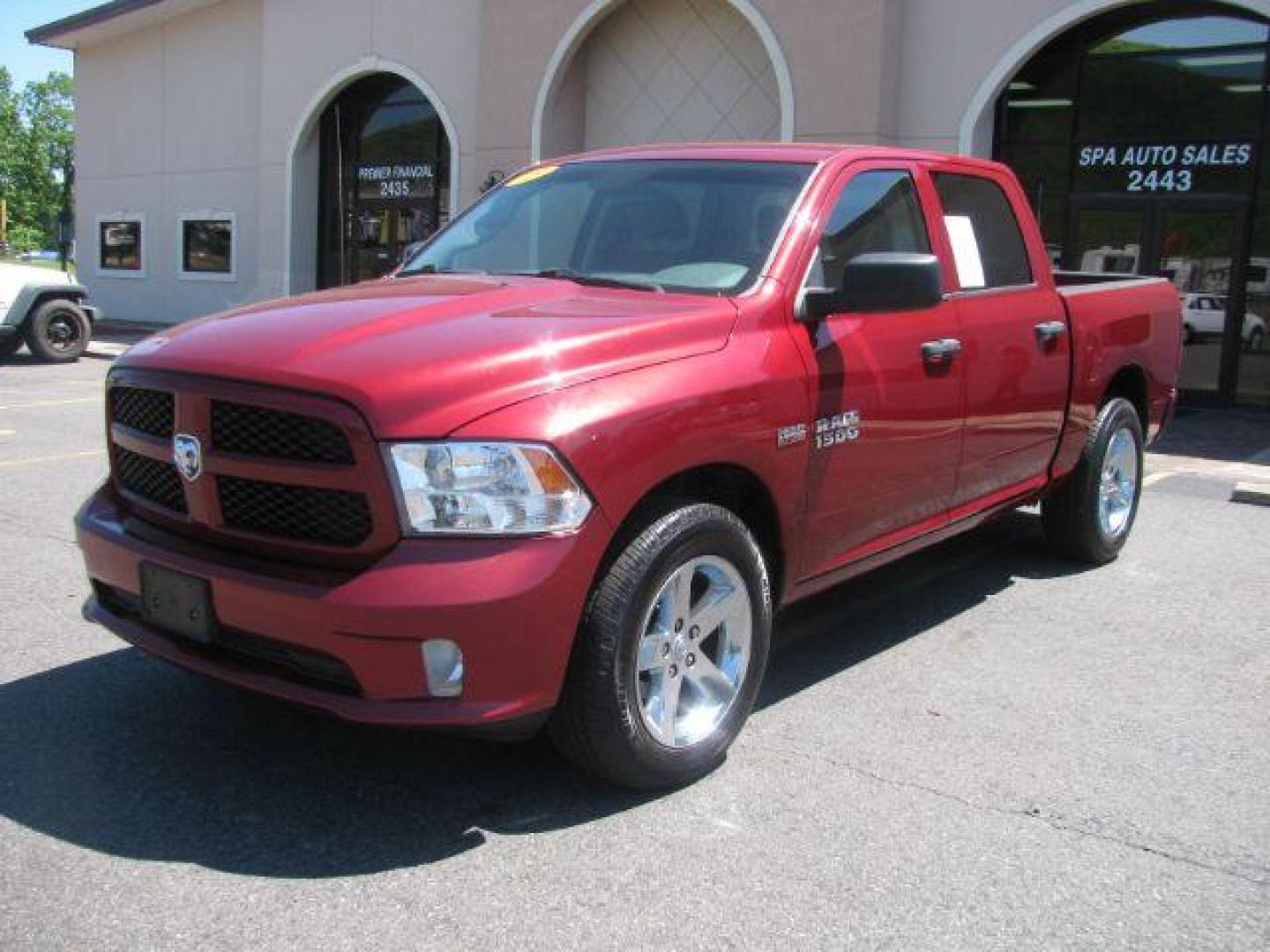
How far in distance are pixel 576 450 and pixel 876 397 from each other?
1525 mm

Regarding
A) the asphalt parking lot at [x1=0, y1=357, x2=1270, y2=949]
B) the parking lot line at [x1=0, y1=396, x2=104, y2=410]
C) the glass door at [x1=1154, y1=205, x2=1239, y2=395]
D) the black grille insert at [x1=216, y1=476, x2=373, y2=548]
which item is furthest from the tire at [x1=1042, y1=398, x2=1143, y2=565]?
the parking lot line at [x1=0, y1=396, x2=104, y2=410]

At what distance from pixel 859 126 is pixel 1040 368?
9469mm

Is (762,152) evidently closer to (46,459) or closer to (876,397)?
(876,397)

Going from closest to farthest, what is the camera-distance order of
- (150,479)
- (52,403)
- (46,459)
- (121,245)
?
(150,479)
(46,459)
(52,403)
(121,245)

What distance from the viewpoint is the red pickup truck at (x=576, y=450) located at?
310 centimetres

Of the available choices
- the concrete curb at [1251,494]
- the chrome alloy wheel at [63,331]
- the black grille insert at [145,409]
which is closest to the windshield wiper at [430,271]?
the black grille insert at [145,409]

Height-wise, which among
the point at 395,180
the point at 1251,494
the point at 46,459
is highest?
the point at 395,180

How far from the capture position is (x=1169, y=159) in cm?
1402

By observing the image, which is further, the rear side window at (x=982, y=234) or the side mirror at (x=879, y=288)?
the rear side window at (x=982, y=234)

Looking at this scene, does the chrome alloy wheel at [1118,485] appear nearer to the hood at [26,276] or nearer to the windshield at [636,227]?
the windshield at [636,227]

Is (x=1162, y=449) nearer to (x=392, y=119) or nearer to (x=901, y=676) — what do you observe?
(x=901, y=676)

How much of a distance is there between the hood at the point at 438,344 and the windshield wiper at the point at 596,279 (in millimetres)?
71

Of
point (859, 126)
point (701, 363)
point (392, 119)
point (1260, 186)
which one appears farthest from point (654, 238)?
point (392, 119)

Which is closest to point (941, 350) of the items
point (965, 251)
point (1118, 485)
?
point (965, 251)
